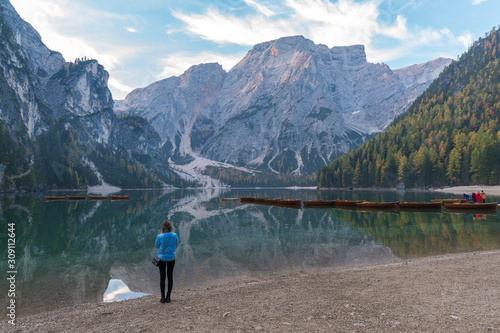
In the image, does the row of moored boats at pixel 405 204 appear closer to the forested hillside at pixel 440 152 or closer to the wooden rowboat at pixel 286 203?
the wooden rowboat at pixel 286 203

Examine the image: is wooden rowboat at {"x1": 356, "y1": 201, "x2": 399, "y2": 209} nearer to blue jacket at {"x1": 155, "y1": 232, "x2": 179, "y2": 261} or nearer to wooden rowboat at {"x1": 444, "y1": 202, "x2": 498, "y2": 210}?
wooden rowboat at {"x1": 444, "y1": 202, "x2": 498, "y2": 210}

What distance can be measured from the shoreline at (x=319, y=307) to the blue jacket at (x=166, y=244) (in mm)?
2073

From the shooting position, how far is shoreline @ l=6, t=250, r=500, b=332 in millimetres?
9594

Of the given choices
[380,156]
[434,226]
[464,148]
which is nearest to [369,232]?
[434,226]

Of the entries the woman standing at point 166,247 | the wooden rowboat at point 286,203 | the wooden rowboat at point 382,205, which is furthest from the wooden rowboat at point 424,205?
the woman standing at point 166,247

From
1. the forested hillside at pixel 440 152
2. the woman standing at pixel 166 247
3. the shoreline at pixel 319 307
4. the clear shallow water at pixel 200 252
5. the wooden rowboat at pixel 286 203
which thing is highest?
the forested hillside at pixel 440 152

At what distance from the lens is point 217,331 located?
959 centimetres

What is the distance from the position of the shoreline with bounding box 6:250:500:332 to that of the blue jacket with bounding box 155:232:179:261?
2073 millimetres

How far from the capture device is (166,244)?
44.1ft

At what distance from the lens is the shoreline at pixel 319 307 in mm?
9594

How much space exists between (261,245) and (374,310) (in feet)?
63.6

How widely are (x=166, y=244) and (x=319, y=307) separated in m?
6.92

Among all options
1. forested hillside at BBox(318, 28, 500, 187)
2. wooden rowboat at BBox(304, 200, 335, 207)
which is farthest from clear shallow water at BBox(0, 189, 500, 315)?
forested hillside at BBox(318, 28, 500, 187)

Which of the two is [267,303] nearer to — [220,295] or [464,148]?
[220,295]
